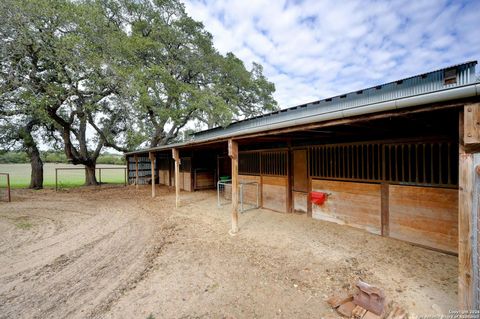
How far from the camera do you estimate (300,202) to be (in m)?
5.49

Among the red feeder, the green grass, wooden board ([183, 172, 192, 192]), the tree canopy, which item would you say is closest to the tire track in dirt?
the green grass

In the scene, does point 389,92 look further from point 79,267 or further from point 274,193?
point 79,267

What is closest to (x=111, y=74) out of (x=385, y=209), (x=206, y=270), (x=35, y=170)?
(x=35, y=170)

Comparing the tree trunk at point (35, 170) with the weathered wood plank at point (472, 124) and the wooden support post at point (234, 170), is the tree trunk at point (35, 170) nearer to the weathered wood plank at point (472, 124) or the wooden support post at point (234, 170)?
the wooden support post at point (234, 170)

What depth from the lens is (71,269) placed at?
3.04 meters

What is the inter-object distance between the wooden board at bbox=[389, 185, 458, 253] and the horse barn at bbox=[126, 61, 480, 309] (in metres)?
0.01

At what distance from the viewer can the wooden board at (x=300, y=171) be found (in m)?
5.33

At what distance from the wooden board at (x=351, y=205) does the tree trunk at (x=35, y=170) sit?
14925 mm

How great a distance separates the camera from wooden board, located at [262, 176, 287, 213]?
19.1 feet

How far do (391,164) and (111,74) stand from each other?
10.9 meters

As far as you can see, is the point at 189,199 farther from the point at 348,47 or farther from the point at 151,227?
the point at 348,47

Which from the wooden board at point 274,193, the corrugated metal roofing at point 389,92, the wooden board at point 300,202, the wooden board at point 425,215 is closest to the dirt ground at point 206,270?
the wooden board at point 425,215

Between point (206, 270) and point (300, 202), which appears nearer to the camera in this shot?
point (206, 270)

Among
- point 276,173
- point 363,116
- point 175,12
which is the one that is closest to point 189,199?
point 276,173
